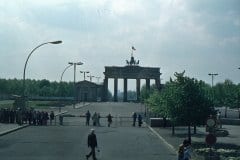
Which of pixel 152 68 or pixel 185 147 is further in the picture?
pixel 152 68

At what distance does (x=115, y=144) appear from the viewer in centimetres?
3269

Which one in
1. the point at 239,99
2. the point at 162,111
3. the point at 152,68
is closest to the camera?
the point at 162,111

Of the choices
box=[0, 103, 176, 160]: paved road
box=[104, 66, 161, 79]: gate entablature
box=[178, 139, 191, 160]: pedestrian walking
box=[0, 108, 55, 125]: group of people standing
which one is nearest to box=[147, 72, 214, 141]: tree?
box=[0, 103, 176, 160]: paved road

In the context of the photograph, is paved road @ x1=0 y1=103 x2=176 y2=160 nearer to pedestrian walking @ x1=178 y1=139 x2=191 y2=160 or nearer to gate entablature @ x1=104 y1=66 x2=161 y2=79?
pedestrian walking @ x1=178 y1=139 x2=191 y2=160

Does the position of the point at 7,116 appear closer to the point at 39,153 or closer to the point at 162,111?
the point at 162,111

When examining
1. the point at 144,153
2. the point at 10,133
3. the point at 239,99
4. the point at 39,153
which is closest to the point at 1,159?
the point at 39,153

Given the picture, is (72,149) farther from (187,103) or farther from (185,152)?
(185,152)

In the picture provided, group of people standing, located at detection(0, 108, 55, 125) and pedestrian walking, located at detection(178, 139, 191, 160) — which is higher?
group of people standing, located at detection(0, 108, 55, 125)

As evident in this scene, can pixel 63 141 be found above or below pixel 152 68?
below

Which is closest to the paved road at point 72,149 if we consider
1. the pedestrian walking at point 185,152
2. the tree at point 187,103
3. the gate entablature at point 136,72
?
the tree at point 187,103

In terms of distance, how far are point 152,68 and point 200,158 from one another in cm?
12503

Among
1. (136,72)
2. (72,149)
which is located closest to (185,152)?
(72,149)

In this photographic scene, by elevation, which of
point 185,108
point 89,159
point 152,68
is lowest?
point 89,159

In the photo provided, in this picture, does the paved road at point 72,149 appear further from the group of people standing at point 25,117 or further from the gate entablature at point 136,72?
the gate entablature at point 136,72
